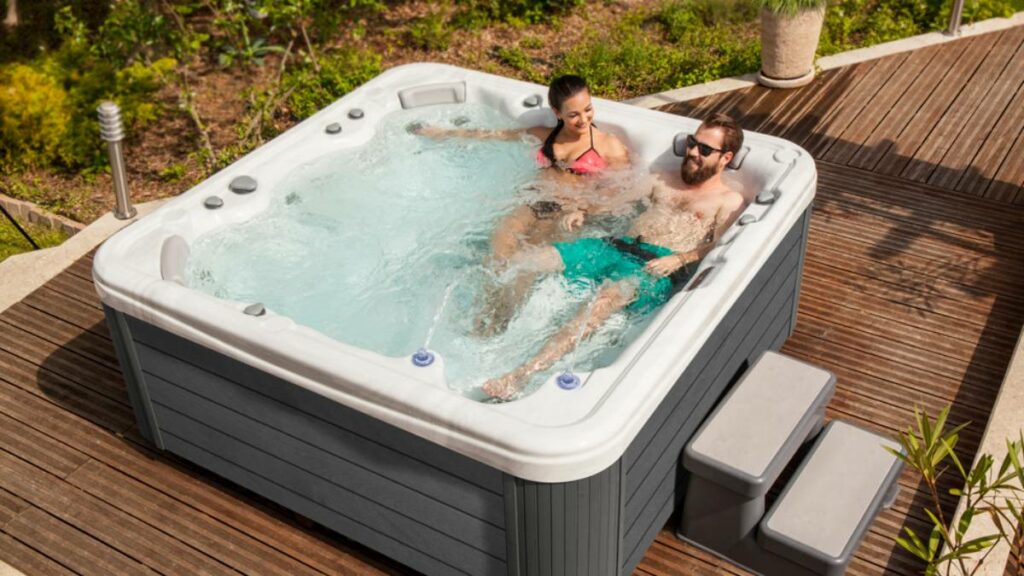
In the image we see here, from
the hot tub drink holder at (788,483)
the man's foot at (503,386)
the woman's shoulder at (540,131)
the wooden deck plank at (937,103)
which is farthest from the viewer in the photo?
the wooden deck plank at (937,103)

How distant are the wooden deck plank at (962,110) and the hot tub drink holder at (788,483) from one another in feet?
6.30

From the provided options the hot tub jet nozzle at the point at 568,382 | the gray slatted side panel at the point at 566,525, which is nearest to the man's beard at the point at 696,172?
the hot tub jet nozzle at the point at 568,382

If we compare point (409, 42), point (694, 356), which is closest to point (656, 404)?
point (694, 356)

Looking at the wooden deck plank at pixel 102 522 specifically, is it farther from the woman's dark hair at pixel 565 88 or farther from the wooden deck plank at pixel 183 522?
the woman's dark hair at pixel 565 88

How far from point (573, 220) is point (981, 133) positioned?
2198 mm

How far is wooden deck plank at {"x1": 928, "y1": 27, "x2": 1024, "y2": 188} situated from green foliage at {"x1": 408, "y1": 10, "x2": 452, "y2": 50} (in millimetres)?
2673

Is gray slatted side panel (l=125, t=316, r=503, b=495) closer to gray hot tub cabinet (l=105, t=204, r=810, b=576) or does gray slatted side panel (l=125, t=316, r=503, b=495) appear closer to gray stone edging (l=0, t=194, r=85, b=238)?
gray hot tub cabinet (l=105, t=204, r=810, b=576)

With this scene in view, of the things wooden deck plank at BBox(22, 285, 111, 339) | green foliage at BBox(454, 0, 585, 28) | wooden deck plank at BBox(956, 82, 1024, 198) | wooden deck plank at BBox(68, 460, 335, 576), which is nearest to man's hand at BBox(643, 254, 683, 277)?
wooden deck plank at BBox(68, 460, 335, 576)

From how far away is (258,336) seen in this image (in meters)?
2.64

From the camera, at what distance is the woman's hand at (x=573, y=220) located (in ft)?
11.8

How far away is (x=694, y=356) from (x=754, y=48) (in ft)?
10.6

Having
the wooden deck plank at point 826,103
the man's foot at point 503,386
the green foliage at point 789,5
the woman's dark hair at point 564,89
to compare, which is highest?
the woman's dark hair at point 564,89

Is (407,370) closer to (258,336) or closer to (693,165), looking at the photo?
(258,336)

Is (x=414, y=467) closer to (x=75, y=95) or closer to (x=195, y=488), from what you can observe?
(x=195, y=488)
